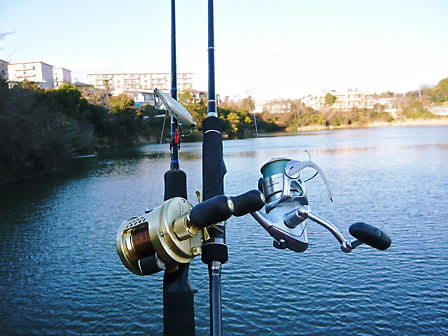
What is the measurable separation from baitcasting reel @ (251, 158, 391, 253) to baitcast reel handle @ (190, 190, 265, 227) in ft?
1.03

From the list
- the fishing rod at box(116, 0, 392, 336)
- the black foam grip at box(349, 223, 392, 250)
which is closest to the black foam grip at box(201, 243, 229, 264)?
the fishing rod at box(116, 0, 392, 336)

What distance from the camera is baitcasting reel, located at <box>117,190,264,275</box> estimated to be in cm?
163

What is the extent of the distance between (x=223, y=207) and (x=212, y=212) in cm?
5

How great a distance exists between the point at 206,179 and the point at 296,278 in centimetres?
544

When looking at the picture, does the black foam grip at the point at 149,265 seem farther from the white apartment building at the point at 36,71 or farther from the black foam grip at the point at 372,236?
the white apartment building at the point at 36,71

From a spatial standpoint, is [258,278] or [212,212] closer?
[212,212]

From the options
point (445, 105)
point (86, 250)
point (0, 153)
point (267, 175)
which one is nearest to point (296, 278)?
point (86, 250)

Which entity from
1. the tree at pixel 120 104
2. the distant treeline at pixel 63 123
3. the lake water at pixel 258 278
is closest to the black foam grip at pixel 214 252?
the distant treeline at pixel 63 123

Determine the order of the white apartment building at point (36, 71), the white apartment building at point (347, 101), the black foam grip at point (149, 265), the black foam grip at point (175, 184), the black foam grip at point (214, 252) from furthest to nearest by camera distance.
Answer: the white apartment building at point (36, 71)
the white apartment building at point (347, 101)
the black foam grip at point (175, 184)
the black foam grip at point (214, 252)
the black foam grip at point (149, 265)

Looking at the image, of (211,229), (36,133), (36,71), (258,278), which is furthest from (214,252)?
(36,71)

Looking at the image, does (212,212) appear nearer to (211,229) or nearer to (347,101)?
(211,229)

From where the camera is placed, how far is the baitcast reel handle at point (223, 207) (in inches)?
62.3

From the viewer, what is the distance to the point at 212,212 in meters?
1.60

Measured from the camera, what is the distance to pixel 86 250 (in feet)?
31.0
